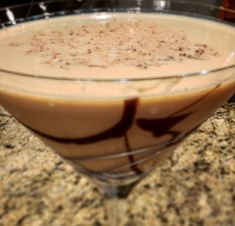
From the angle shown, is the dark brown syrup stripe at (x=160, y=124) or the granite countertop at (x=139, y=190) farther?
the granite countertop at (x=139, y=190)

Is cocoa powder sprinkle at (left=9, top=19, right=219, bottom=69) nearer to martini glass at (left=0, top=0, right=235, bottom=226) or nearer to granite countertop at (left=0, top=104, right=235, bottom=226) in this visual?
martini glass at (left=0, top=0, right=235, bottom=226)

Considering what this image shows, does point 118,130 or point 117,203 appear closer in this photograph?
point 118,130

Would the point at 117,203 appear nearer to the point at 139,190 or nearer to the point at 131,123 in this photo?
the point at 139,190

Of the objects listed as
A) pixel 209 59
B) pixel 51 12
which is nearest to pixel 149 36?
pixel 209 59

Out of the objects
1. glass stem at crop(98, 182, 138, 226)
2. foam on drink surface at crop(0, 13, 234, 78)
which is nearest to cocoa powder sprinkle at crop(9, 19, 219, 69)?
foam on drink surface at crop(0, 13, 234, 78)

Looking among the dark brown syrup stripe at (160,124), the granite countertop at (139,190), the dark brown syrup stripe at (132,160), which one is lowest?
the granite countertop at (139,190)

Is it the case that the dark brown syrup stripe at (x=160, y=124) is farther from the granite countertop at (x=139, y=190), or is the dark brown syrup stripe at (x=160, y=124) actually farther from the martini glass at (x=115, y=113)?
the granite countertop at (x=139, y=190)

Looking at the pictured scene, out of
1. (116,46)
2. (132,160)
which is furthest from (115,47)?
(132,160)

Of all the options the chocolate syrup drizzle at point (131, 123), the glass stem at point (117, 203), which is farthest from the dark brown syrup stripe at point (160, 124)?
the glass stem at point (117, 203)
